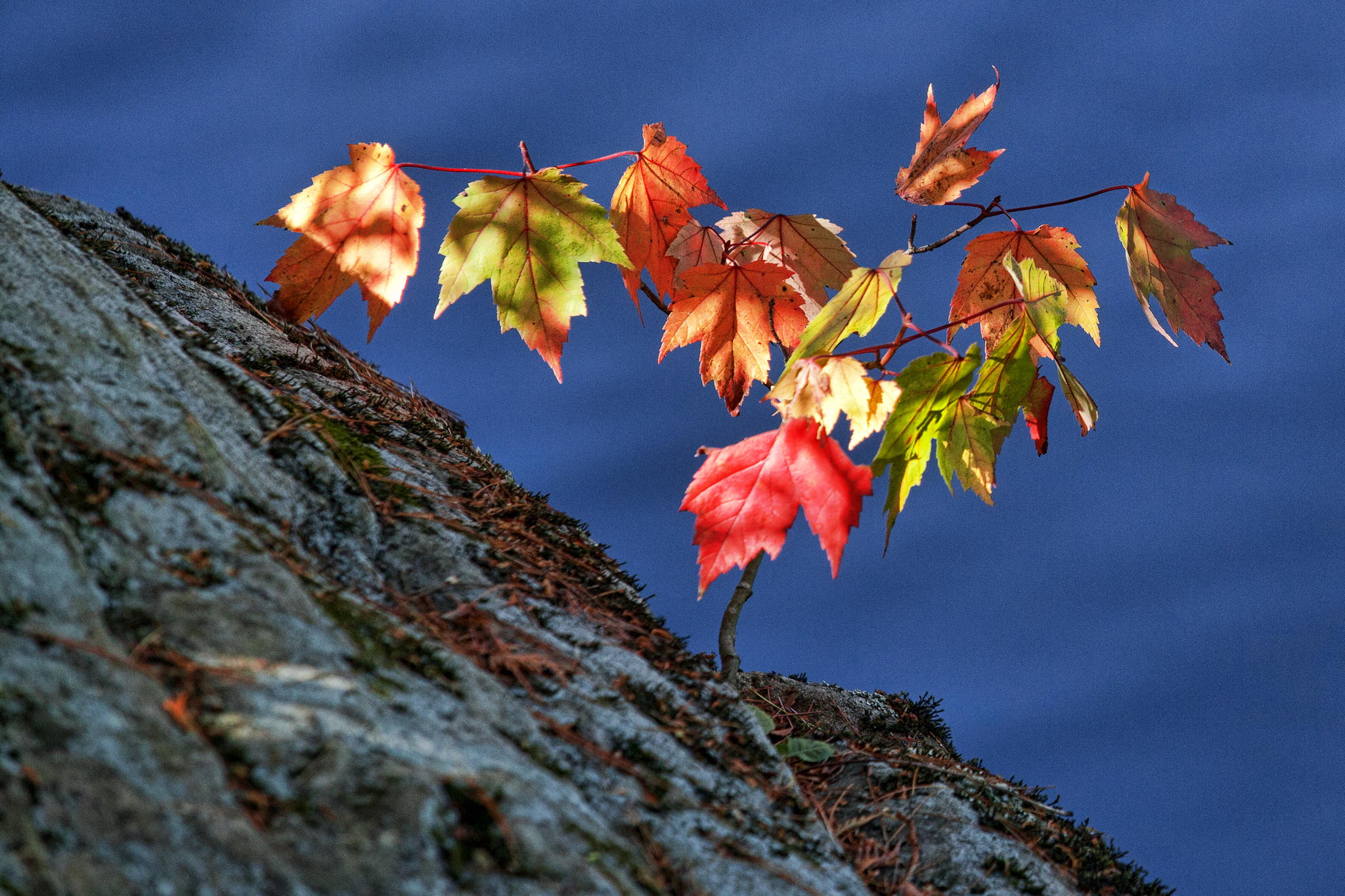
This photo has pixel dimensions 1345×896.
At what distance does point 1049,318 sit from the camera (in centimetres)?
241

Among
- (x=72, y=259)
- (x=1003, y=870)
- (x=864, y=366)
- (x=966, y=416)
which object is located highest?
(x=966, y=416)

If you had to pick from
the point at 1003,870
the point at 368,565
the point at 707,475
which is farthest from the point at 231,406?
the point at 1003,870

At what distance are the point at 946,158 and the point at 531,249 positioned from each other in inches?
49.8

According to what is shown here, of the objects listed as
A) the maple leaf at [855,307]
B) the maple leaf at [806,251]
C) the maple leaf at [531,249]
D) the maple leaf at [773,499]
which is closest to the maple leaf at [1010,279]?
the maple leaf at [806,251]

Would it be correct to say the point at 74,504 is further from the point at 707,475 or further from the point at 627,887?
the point at 707,475

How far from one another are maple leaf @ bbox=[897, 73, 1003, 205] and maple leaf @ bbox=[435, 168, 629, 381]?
905 mm

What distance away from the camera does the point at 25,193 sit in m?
3.00

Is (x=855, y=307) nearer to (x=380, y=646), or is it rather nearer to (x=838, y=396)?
(x=838, y=396)

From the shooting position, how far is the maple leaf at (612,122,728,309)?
2.92 m

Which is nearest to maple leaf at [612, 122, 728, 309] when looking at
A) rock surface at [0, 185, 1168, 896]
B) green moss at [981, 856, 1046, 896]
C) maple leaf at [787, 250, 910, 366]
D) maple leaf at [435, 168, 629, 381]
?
maple leaf at [435, 168, 629, 381]

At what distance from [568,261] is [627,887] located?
182cm

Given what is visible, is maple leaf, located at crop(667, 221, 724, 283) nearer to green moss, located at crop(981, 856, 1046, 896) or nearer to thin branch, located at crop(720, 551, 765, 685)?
thin branch, located at crop(720, 551, 765, 685)

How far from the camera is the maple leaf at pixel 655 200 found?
9.58 feet

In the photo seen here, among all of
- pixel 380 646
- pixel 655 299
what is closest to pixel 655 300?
pixel 655 299
